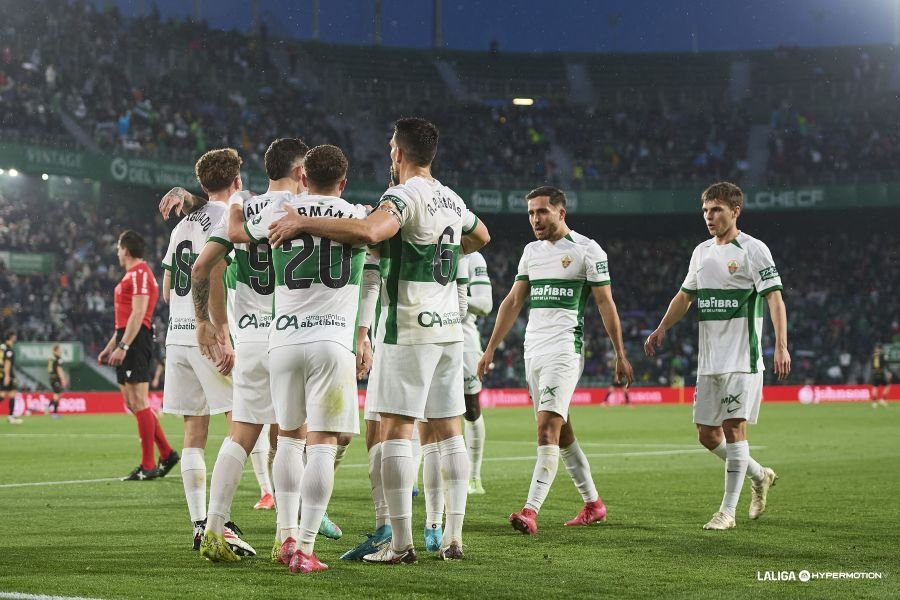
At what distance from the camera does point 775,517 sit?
9.67m

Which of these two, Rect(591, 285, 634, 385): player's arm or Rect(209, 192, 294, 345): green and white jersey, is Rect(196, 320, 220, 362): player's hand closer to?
Rect(209, 192, 294, 345): green and white jersey

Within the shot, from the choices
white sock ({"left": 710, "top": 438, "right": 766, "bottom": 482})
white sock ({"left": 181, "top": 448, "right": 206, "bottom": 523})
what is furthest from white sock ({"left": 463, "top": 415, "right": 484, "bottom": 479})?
white sock ({"left": 181, "top": 448, "right": 206, "bottom": 523})

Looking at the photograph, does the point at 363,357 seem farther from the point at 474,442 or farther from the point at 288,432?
the point at 474,442

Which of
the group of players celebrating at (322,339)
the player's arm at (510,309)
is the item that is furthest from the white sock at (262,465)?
the player's arm at (510,309)

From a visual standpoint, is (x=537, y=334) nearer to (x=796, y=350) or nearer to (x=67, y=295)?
(x=67, y=295)

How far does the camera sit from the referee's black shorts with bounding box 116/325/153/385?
43.9 ft

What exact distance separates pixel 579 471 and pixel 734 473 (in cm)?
120

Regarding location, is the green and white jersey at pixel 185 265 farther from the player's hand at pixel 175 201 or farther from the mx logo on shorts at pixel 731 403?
the mx logo on shorts at pixel 731 403

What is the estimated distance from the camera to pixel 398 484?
6816mm

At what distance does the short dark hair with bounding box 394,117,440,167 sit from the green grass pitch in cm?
237

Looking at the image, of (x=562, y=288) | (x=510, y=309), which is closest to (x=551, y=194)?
(x=562, y=288)

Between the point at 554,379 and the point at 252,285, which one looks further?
the point at 554,379

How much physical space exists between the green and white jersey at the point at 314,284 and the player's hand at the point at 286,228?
7 centimetres

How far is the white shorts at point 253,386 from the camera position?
7047 mm
